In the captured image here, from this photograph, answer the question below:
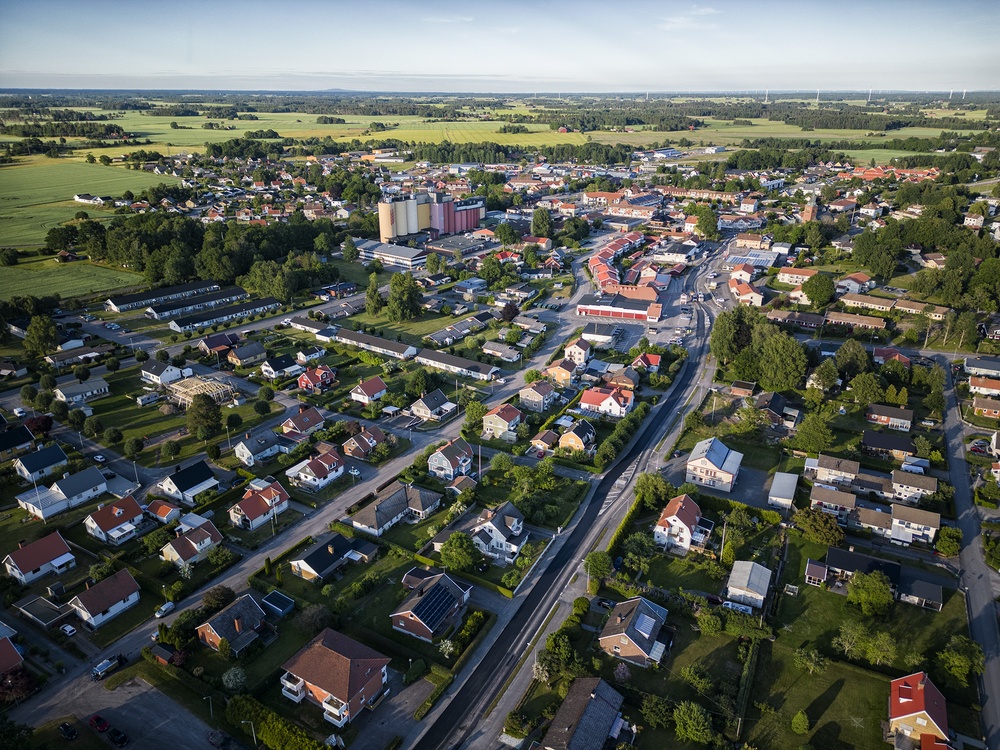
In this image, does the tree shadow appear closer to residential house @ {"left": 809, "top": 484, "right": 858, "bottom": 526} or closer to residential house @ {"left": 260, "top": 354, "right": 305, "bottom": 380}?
residential house @ {"left": 809, "top": 484, "right": 858, "bottom": 526}

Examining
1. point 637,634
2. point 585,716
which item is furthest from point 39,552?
point 637,634

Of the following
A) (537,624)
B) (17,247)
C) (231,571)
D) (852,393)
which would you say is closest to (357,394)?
(231,571)

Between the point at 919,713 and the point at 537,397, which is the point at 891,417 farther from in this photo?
the point at 919,713

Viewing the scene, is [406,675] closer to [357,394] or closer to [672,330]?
[357,394]

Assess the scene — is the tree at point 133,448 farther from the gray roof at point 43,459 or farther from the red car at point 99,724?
the red car at point 99,724

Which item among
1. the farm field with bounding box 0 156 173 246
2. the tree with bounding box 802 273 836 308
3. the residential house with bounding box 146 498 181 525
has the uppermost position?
the farm field with bounding box 0 156 173 246

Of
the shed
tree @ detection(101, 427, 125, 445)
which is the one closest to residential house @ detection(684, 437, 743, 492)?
the shed
